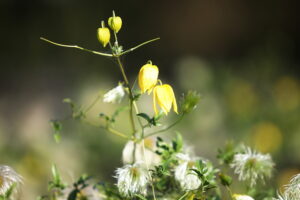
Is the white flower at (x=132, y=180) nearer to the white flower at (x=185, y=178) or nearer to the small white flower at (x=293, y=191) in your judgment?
the white flower at (x=185, y=178)

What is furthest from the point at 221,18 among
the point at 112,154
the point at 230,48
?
the point at 112,154

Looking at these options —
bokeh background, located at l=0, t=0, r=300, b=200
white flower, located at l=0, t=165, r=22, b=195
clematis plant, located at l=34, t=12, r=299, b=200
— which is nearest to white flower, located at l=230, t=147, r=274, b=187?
clematis plant, located at l=34, t=12, r=299, b=200

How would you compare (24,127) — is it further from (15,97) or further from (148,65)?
(148,65)

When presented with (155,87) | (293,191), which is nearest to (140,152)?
(155,87)

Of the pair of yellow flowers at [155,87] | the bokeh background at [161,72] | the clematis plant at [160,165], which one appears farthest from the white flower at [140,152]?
the bokeh background at [161,72]

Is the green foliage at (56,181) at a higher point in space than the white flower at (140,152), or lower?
lower

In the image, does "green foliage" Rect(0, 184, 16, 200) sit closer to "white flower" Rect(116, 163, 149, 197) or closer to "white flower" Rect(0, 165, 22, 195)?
"white flower" Rect(0, 165, 22, 195)

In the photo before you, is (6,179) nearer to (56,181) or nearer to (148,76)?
(56,181)
